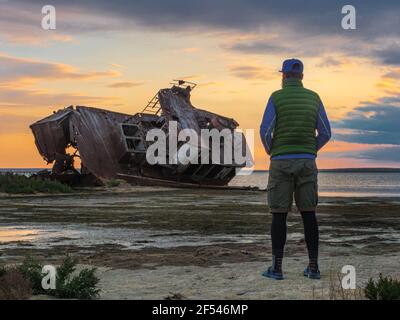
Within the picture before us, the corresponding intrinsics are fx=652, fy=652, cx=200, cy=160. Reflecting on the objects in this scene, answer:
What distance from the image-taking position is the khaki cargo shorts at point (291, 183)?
23.3 feet

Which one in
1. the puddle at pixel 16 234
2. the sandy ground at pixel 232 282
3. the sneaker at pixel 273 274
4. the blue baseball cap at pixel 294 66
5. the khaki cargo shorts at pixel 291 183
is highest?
the blue baseball cap at pixel 294 66

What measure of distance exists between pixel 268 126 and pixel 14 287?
3.14 m

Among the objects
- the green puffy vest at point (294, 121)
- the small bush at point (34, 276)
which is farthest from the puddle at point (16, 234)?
the green puffy vest at point (294, 121)

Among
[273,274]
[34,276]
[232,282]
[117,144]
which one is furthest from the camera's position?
[117,144]

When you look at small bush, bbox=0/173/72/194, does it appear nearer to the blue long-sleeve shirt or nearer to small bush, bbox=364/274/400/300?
the blue long-sleeve shirt

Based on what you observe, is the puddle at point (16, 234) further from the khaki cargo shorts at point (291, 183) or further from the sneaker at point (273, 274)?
the khaki cargo shorts at point (291, 183)

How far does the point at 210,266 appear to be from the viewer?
843 centimetres

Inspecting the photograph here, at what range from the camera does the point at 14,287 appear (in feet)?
20.6

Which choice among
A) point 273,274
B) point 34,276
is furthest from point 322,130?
point 34,276

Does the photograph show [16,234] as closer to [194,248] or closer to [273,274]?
[194,248]

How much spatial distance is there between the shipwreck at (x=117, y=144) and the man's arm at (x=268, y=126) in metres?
29.6

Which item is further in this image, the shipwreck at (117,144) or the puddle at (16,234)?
the shipwreck at (117,144)
